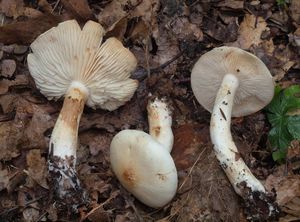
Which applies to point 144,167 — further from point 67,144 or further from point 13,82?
point 13,82

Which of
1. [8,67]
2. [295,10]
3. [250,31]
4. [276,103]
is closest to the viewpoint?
[276,103]

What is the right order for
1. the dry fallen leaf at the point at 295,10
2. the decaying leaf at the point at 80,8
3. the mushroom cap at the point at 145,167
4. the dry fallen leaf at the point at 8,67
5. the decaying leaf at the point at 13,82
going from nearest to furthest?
the mushroom cap at the point at 145,167, the decaying leaf at the point at 13,82, the dry fallen leaf at the point at 8,67, the decaying leaf at the point at 80,8, the dry fallen leaf at the point at 295,10

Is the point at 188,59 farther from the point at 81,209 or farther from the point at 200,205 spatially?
the point at 81,209

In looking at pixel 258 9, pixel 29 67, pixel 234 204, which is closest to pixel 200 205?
pixel 234 204

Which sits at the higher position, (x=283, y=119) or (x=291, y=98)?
(x=291, y=98)

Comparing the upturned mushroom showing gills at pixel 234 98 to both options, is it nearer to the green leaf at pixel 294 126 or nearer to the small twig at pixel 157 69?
the green leaf at pixel 294 126

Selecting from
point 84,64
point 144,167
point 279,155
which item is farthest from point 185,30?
point 144,167

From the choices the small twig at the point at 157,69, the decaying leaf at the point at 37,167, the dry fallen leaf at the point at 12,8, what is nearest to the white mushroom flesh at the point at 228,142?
the small twig at the point at 157,69
